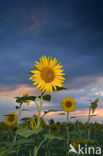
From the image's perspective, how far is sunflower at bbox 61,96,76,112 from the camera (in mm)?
7458

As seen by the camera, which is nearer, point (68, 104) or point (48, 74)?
point (48, 74)

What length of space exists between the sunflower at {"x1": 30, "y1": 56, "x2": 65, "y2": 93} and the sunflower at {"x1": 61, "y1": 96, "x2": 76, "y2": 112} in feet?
11.8

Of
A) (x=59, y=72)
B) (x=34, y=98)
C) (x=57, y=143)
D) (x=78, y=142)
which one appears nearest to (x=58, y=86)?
(x=59, y=72)

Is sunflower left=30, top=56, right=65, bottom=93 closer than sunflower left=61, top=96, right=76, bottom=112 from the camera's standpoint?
Yes

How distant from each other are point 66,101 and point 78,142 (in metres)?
2.80

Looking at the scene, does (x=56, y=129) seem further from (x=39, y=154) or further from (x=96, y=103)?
(x=96, y=103)

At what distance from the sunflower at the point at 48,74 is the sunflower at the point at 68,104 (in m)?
3.59

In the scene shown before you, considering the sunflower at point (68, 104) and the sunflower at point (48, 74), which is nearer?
the sunflower at point (48, 74)

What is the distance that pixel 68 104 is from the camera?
7535mm

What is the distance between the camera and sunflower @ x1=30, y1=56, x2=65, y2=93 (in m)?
3.87

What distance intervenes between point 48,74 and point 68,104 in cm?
371

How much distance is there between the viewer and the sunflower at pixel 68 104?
7458 mm

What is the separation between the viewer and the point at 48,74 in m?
4.01

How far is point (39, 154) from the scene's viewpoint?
6801 millimetres
